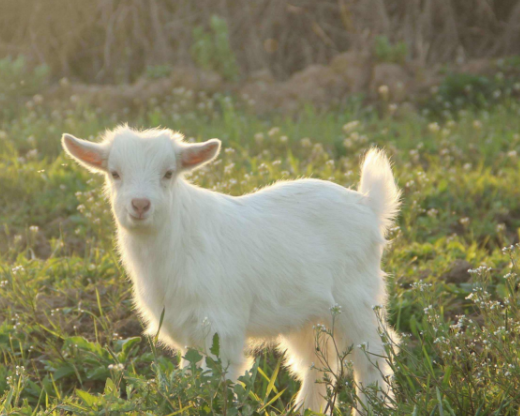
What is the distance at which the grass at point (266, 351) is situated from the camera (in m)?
3.11

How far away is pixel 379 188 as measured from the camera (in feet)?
14.0

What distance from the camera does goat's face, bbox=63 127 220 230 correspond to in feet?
11.1

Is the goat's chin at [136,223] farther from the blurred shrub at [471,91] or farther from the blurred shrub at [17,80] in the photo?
the blurred shrub at [471,91]

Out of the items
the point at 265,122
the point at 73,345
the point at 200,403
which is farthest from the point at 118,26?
the point at 200,403

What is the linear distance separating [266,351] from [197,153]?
151 centimetres

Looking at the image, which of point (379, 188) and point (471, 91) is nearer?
point (379, 188)

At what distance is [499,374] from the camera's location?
306 cm

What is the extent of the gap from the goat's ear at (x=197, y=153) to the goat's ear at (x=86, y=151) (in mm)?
410

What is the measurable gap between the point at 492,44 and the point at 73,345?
1104 cm

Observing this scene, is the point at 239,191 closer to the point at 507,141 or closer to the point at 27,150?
the point at 27,150

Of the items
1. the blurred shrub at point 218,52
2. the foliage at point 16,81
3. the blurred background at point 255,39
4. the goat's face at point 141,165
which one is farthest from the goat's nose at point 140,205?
the blurred shrub at point 218,52

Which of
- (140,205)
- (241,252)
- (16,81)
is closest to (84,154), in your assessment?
(140,205)

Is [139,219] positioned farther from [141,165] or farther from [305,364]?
[305,364]

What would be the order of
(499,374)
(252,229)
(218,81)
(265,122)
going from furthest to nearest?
(218,81) < (265,122) < (252,229) < (499,374)
